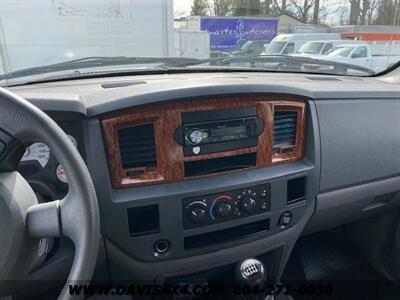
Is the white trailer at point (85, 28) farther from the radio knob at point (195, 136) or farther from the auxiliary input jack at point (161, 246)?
the auxiliary input jack at point (161, 246)

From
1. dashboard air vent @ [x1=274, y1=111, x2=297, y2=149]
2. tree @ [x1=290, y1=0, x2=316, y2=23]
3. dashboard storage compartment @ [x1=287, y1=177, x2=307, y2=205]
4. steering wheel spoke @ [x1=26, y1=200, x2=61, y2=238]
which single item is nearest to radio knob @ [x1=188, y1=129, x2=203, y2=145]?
dashboard air vent @ [x1=274, y1=111, x2=297, y2=149]

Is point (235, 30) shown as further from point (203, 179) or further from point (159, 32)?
point (203, 179)

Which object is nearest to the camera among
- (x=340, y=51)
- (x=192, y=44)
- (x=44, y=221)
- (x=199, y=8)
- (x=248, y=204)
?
(x=44, y=221)

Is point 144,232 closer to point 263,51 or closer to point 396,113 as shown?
point 263,51

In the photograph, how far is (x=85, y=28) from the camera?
2059 millimetres

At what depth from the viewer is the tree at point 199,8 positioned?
1.91m

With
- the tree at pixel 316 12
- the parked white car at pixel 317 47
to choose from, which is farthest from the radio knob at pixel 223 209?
the tree at pixel 316 12

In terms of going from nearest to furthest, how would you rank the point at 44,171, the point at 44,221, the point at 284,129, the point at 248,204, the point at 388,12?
the point at 44,221 → the point at 44,171 → the point at 248,204 → the point at 284,129 → the point at 388,12

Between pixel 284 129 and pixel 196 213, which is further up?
pixel 284 129

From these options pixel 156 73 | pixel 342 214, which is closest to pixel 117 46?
pixel 156 73

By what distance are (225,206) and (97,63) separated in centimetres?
85

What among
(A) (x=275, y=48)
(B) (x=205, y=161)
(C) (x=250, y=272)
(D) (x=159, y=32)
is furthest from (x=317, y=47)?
(C) (x=250, y=272)

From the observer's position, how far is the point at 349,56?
2.71 m

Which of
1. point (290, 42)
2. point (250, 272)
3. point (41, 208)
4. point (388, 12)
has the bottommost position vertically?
point (250, 272)
